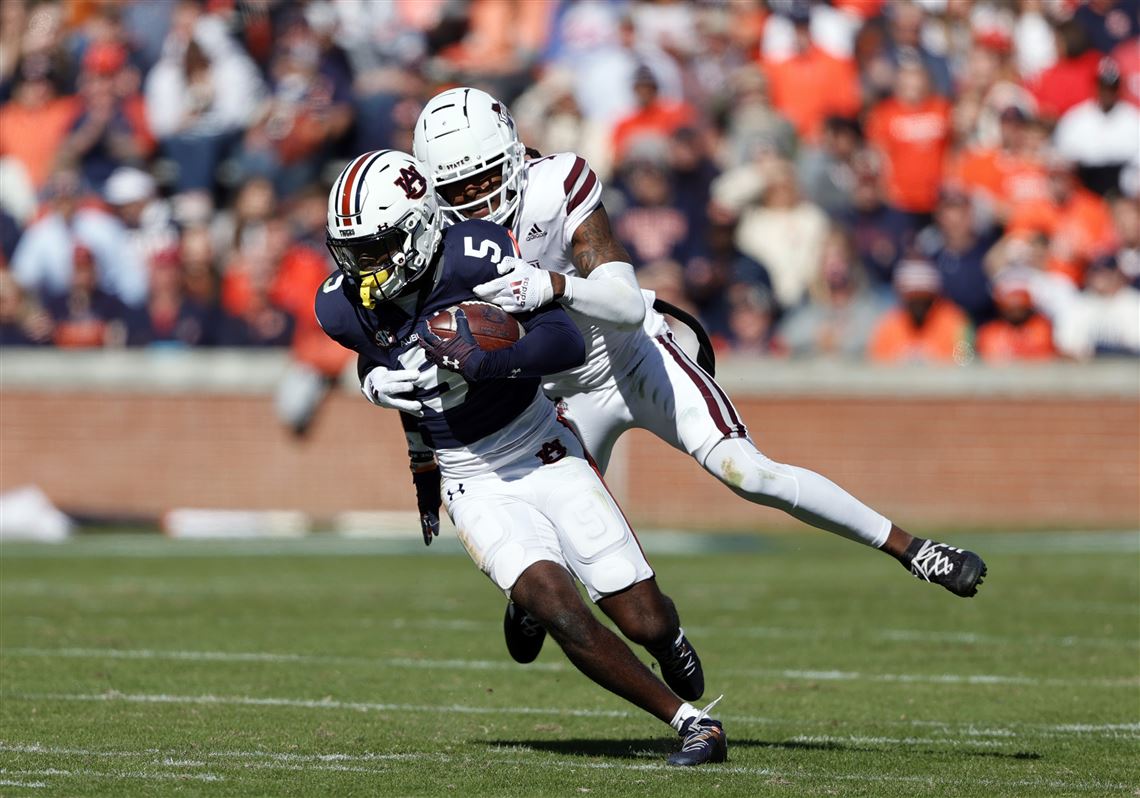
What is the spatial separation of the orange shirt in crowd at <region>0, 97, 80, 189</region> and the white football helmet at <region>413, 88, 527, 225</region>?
1229 centimetres

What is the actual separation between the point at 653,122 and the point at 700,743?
432 inches

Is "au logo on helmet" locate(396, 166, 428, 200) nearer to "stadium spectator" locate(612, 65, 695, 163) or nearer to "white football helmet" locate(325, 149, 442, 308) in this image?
"white football helmet" locate(325, 149, 442, 308)

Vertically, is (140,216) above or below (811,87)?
below

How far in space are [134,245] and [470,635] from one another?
8.45 meters

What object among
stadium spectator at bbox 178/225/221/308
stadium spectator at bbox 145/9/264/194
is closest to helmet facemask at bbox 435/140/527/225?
stadium spectator at bbox 178/225/221/308

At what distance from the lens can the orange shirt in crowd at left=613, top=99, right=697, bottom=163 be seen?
1620 cm

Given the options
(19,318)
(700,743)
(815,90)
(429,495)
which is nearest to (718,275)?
(815,90)

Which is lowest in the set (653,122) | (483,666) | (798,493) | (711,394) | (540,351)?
(483,666)

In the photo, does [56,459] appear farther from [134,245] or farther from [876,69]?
[876,69]

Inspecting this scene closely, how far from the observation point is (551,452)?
6.30m

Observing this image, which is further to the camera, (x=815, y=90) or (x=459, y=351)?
(x=815, y=90)

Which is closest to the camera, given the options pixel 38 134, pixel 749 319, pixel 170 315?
pixel 749 319

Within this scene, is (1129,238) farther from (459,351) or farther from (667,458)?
(459,351)

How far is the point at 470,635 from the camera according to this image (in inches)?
368
